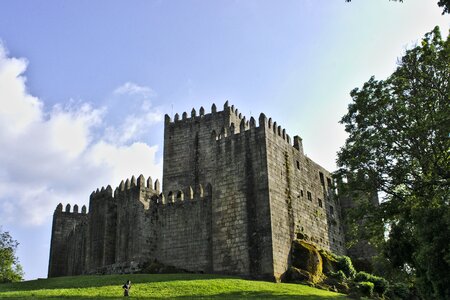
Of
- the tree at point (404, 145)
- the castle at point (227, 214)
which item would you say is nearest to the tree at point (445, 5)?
the tree at point (404, 145)

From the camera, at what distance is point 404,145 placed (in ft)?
94.4

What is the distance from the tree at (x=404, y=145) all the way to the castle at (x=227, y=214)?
6.44 meters

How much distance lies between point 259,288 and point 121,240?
51.1 feet

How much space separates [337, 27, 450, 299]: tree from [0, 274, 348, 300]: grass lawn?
5.39m

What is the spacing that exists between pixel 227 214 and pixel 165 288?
8.90m

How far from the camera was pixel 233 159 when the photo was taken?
3725cm

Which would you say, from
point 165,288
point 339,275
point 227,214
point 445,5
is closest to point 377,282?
point 339,275

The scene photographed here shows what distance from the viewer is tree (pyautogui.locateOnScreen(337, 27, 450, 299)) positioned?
2697cm

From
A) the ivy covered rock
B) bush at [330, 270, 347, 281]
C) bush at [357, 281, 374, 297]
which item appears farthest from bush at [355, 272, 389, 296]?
the ivy covered rock

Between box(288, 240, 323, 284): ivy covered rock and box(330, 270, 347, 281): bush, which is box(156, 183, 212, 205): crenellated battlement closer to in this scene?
box(288, 240, 323, 284): ivy covered rock

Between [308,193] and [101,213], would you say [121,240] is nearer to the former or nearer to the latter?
[101,213]

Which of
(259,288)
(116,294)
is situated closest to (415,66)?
(259,288)

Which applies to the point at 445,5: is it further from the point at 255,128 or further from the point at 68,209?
the point at 68,209

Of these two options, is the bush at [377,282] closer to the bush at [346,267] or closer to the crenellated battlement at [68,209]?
the bush at [346,267]
